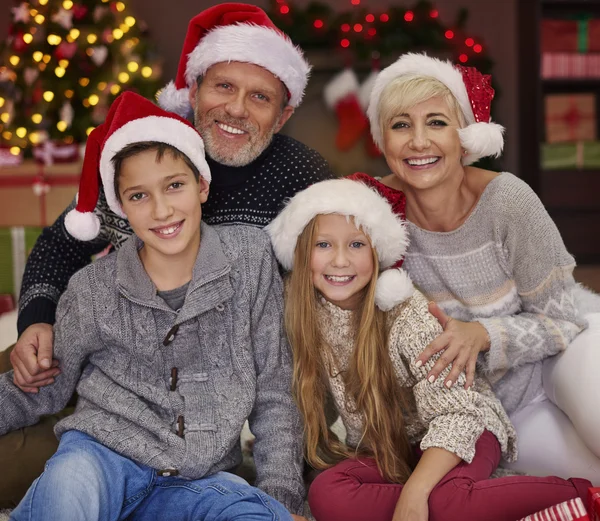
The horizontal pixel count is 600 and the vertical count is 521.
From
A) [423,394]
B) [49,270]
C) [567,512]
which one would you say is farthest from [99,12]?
[567,512]

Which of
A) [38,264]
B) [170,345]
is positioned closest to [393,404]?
[170,345]

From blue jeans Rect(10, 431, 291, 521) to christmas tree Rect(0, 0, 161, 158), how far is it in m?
3.63

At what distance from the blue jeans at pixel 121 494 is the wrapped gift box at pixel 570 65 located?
490cm

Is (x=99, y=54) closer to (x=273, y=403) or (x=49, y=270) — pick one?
(x=49, y=270)

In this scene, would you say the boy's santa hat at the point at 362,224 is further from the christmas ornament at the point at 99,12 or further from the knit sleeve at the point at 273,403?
the christmas ornament at the point at 99,12

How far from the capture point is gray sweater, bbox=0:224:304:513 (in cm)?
166

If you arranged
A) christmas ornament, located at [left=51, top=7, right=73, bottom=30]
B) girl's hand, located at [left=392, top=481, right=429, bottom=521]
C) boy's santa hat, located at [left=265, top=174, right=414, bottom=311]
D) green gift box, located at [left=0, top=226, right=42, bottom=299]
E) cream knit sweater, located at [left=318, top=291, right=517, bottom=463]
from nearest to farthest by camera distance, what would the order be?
girl's hand, located at [left=392, top=481, right=429, bottom=521] → cream knit sweater, located at [left=318, top=291, right=517, bottom=463] → boy's santa hat, located at [left=265, top=174, right=414, bottom=311] → green gift box, located at [left=0, top=226, right=42, bottom=299] → christmas ornament, located at [left=51, top=7, right=73, bottom=30]

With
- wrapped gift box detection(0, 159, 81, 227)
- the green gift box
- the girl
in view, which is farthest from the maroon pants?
wrapped gift box detection(0, 159, 81, 227)

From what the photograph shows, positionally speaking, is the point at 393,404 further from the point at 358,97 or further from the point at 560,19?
the point at 560,19

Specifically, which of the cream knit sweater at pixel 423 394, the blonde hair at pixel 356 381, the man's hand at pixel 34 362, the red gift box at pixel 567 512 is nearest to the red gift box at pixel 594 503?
the red gift box at pixel 567 512

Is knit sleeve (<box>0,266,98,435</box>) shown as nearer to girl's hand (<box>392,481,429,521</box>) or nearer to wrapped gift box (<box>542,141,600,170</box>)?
girl's hand (<box>392,481,429,521</box>)

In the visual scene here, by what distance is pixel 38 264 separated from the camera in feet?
6.95

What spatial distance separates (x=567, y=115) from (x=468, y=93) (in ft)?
13.2

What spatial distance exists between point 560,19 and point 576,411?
183 inches
